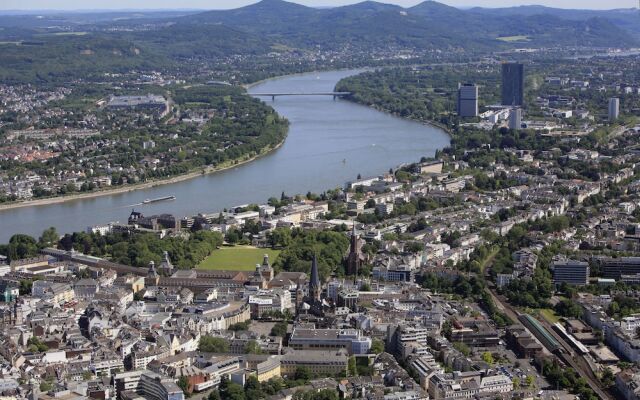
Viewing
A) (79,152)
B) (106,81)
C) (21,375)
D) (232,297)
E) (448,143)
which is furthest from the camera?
(106,81)

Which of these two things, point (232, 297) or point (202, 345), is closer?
point (202, 345)

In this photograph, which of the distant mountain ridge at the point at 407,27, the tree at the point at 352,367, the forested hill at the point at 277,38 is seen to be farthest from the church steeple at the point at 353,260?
the distant mountain ridge at the point at 407,27

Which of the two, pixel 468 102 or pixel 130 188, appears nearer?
pixel 130 188

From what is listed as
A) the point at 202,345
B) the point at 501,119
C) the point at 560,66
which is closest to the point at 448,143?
the point at 501,119

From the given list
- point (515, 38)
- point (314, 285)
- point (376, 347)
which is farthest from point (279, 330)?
point (515, 38)

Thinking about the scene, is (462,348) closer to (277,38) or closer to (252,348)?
(252,348)

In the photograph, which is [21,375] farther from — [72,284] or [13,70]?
[13,70]

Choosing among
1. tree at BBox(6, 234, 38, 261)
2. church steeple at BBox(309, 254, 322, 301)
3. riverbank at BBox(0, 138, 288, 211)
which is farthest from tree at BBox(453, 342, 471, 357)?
riverbank at BBox(0, 138, 288, 211)

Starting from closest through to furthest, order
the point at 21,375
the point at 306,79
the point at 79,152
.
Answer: the point at 21,375
the point at 79,152
the point at 306,79
